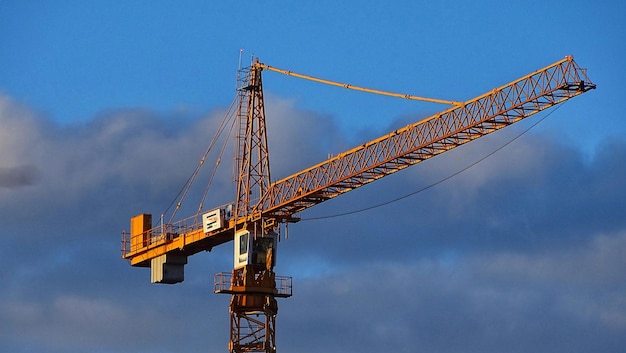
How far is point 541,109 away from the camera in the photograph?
191m

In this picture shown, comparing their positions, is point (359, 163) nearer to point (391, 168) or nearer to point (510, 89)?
point (391, 168)

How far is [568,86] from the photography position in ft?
616

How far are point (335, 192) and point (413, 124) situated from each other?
1056cm

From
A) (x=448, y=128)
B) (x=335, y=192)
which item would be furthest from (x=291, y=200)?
(x=448, y=128)

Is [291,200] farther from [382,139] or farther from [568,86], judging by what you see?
[568,86]

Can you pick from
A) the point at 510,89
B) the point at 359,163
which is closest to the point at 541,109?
the point at 510,89

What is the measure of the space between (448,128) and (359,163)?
9032 mm

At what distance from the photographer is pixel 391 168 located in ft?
642

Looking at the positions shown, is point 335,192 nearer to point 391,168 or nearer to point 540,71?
point 391,168

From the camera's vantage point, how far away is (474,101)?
191125 mm

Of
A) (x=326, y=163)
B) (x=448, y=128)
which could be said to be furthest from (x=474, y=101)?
(x=326, y=163)

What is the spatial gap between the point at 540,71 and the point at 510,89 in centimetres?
314

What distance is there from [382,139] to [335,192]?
7.29 meters

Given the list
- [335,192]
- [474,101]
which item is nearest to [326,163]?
[335,192]
